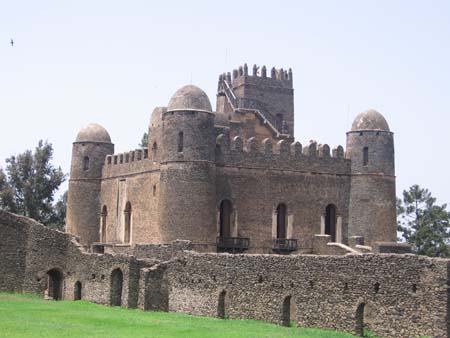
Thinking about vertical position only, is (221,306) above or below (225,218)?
below

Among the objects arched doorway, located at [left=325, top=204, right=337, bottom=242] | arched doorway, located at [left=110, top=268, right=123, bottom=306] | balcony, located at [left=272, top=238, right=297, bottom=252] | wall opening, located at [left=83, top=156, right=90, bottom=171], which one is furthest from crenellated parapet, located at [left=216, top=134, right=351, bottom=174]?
wall opening, located at [left=83, top=156, right=90, bottom=171]

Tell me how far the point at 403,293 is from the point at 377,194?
19703mm

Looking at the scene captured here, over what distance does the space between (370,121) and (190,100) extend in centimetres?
919

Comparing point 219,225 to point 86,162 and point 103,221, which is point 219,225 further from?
point 86,162

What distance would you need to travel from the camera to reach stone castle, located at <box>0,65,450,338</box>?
2794cm

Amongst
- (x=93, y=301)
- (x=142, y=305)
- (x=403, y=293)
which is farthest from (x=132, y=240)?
(x=403, y=293)

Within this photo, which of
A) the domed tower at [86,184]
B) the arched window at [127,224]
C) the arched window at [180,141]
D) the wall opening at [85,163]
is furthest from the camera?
the wall opening at [85,163]

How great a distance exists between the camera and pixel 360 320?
25.2 metres

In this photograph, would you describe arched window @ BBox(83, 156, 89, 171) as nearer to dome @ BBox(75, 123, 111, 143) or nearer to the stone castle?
the stone castle

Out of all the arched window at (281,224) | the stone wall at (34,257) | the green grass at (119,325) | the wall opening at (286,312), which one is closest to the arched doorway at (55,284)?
the stone wall at (34,257)

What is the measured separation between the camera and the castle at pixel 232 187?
130 ft

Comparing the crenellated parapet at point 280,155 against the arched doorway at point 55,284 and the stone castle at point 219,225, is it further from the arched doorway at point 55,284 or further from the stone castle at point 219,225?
the arched doorway at point 55,284

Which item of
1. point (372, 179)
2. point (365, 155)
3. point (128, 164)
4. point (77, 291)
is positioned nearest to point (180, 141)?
point (128, 164)

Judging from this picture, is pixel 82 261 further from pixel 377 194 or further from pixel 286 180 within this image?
Answer: pixel 377 194
